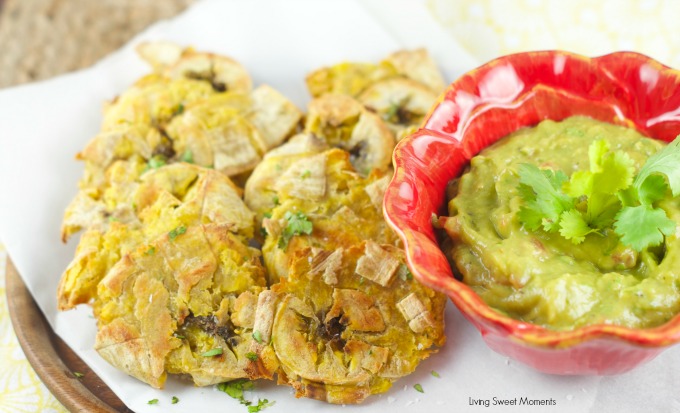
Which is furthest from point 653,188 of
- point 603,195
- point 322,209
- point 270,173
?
point 270,173

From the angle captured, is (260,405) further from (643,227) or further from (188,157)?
(643,227)

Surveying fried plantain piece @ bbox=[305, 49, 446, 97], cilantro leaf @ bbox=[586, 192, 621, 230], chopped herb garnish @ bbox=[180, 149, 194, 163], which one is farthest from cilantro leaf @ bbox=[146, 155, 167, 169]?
cilantro leaf @ bbox=[586, 192, 621, 230]

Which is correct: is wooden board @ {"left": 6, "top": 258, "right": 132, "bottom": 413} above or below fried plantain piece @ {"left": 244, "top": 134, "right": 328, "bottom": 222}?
below

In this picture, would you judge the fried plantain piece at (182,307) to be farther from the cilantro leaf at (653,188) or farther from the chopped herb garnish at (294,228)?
the cilantro leaf at (653,188)

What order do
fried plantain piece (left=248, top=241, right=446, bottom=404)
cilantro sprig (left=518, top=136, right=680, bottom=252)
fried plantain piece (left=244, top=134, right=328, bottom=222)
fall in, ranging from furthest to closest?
fried plantain piece (left=244, top=134, right=328, bottom=222) → fried plantain piece (left=248, top=241, right=446, bottom=404) → cilantro sprig (left=518, top=136, right=680, bottom=252)

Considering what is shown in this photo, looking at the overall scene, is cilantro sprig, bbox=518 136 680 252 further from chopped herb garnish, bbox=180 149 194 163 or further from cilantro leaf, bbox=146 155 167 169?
cilantro leaf, bbox=146 155 167 169

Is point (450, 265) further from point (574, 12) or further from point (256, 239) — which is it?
point (574, 12)
